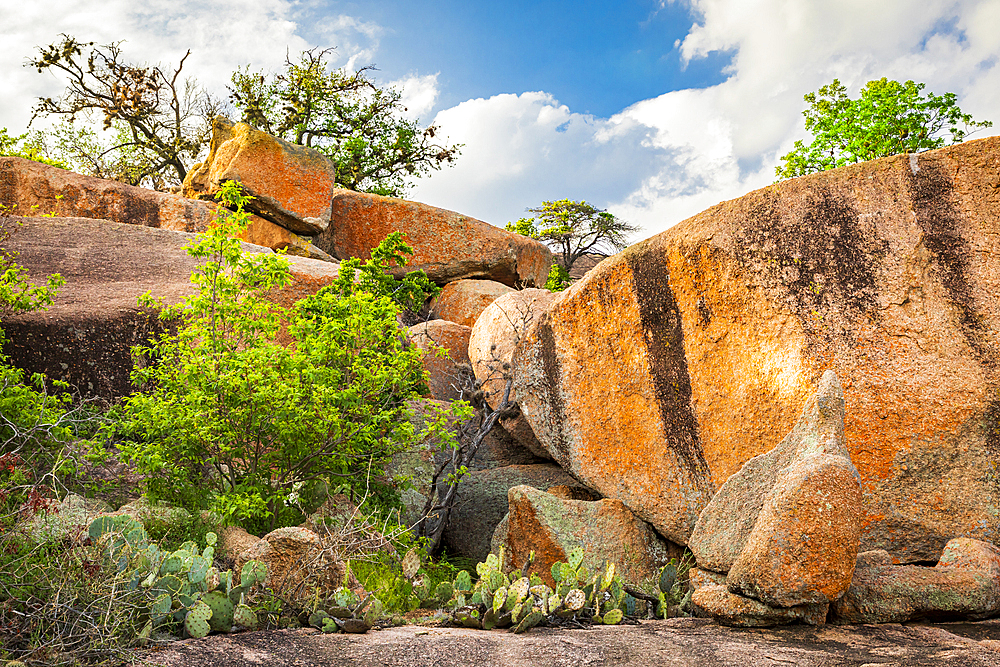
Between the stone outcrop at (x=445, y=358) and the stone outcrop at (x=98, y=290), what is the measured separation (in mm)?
1507

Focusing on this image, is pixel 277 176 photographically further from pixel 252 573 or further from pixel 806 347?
pixel 252 573

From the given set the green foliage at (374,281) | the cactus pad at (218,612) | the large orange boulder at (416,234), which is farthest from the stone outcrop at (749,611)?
the large orange boulder at (416,234)

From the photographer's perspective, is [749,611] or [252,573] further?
[749,611]

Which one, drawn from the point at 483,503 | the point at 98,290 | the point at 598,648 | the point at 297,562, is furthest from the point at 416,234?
the point at 598,648

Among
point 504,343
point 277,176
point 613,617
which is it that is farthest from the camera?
point 277,176

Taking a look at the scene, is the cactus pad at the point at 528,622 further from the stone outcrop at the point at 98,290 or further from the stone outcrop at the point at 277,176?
the stone outcrop at the point at 277,176

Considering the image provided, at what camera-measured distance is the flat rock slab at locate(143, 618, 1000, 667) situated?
369 centimetres

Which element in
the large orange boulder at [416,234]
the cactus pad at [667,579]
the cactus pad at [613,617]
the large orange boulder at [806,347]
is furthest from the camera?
the large orange boulder at [416,234]

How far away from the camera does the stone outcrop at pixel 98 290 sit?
7.59m

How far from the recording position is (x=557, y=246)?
27953 millimetres

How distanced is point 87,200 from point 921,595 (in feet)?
43.0

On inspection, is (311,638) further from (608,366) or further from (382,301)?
(608,366)

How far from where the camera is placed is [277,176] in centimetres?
1455

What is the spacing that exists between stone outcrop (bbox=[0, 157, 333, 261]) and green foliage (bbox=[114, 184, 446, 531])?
628cm
